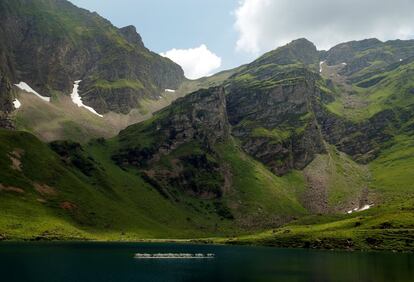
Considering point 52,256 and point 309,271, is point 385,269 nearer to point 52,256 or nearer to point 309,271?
point 309,271

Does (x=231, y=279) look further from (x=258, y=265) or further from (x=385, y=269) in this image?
(x=385, y=269)

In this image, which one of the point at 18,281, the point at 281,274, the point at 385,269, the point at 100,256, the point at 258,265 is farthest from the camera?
the point at 100,256

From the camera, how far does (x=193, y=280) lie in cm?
11281

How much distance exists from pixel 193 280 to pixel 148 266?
1412 inches

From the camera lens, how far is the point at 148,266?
145 meters

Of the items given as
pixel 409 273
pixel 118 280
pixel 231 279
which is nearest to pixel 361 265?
pixel 409 273

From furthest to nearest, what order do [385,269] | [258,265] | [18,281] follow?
[258,265] < [385,269] < [18,281]

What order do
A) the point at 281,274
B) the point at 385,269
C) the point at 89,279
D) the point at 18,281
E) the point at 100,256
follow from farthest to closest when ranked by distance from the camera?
the point at 100,256 → the point at 385,269 → the point at 281,274 → the point at 89,279 → the point at 18,281

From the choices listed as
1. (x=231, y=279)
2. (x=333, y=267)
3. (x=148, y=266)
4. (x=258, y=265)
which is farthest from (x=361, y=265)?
→ (x=148, y=266)

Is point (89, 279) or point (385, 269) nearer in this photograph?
point (89, 279)

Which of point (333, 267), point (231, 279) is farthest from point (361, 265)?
point (231, 279)

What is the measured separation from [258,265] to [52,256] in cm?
6791

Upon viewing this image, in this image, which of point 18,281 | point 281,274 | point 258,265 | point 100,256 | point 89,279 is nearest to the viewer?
point 18,281

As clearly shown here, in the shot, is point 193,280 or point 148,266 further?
point 148,266
